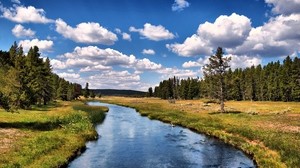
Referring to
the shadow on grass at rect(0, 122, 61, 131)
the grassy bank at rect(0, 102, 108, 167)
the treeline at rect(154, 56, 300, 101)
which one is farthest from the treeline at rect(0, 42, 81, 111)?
the treeline at rect(154, 56, 300, 101)

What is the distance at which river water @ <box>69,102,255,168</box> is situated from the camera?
30.8 m

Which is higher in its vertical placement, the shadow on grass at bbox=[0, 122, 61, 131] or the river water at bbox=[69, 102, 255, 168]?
the shadow on grass at bbox=[0, 122, 61, 131]

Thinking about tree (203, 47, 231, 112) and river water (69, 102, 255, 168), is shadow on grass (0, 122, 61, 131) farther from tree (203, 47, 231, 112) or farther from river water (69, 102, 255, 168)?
tree (203, 47, 231, 112)

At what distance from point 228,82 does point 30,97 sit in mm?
41296

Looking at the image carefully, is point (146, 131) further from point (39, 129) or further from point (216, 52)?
point (216, 52)

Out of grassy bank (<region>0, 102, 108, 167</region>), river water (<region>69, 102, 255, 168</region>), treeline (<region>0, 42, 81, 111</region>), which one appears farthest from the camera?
treeline (<region>0, 42, 81, 111</region>)

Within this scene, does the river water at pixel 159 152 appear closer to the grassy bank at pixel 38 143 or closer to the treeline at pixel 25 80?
the grassy bank at pixel 38 143

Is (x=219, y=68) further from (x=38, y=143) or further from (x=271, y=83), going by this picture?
(x=271, y=83)

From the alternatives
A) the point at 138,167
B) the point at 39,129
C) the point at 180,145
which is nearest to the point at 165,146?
the point at 180,145

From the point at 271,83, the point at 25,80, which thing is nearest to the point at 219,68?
the point at 25,80

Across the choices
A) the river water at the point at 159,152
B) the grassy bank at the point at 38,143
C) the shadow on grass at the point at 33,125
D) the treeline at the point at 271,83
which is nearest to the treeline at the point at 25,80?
the shadow on grass at the point at 33,125

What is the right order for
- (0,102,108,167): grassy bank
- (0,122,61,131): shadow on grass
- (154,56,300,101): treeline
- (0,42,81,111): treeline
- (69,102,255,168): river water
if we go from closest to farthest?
(0,102,108,167): grassy bank
(69,102,255,168): river water
(0,122,61,131): shadow on grass
(0,42,81,111): treeline
(154,56,300,101): treeline

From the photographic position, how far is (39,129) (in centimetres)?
4409

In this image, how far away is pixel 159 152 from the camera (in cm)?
3669
